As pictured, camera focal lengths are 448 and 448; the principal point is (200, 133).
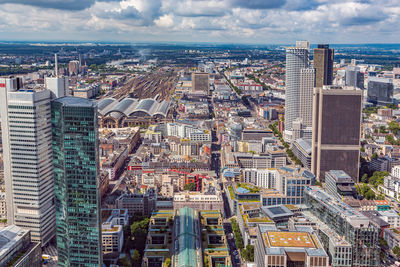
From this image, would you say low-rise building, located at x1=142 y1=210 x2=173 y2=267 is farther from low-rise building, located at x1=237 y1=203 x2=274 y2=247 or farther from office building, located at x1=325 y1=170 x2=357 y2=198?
office building, located at x1=325 y1=170 x2=357 y2=198

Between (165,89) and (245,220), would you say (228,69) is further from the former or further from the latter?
(245,220)

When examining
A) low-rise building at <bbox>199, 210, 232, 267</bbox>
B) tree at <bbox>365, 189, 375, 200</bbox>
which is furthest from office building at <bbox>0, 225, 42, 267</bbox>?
tree at <bbox>365, 189, 375, 200</bbox>

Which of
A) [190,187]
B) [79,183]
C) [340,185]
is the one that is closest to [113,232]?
[79,183]

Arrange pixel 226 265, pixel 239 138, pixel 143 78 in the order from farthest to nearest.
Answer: pixel 143 78 < pixel 239 138 < pixel 226 265

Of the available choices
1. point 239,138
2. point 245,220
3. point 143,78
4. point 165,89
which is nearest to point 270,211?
point 245,220

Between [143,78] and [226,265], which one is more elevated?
[143,78]

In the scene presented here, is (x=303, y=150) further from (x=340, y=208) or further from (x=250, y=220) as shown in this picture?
(x=340, y=208)
